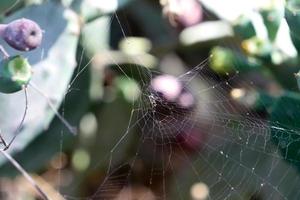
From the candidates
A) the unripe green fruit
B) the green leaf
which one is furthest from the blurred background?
the unripe green fruit

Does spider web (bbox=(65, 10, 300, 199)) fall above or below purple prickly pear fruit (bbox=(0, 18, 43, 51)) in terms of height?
below

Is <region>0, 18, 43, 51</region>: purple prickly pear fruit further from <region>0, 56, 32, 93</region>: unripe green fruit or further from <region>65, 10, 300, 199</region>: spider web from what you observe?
<region>65, 10, 300, 199</region>: spider web

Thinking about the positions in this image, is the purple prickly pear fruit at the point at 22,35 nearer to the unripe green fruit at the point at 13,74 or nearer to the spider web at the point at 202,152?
the unripe green fruit at the point at 13,74

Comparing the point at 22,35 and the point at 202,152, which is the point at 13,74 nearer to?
the point at 22,35

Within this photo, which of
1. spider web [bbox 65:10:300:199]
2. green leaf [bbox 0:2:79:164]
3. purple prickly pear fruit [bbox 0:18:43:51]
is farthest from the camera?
spider web [bbox 65:10:300:199]

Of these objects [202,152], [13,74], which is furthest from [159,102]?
[13,74]

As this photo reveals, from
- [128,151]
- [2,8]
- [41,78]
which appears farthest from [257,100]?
[2,8]

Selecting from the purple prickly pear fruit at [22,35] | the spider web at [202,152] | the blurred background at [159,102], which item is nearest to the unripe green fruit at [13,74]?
the purple prickly pear fruit at [22,35]
